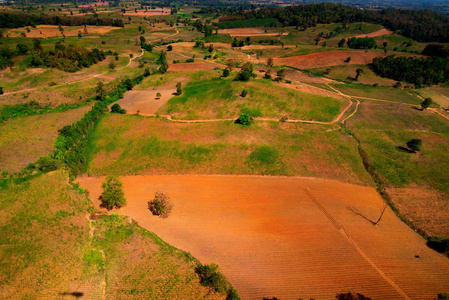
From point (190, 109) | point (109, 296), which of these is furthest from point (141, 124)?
point (109, 296)

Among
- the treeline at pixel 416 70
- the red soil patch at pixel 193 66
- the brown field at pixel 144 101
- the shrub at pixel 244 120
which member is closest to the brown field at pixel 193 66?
the red soil patch at pixel 193 66

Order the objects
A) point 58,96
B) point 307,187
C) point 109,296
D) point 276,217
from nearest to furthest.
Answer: point 109,296 → point 276,217 → point 307,187 → point 58,96

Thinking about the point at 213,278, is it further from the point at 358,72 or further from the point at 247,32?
the point at 247,32

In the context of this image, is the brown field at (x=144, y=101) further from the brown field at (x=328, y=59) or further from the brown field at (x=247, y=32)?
Answer: the brown field at (x=247, y=32)

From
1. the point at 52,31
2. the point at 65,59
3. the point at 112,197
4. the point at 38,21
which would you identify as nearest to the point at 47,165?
the point at 112,197

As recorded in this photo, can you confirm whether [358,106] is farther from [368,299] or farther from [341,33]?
[341,33]

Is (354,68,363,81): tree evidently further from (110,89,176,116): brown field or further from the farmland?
(110,89,176,116): brown field
